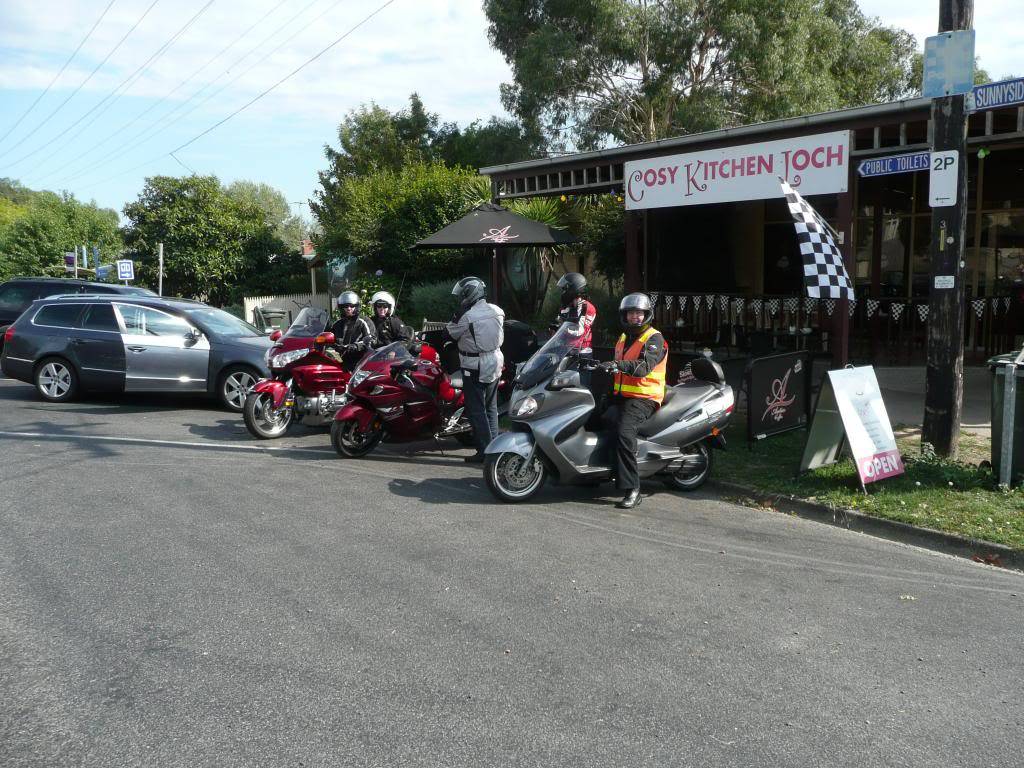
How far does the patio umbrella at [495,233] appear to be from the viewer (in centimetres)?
1316

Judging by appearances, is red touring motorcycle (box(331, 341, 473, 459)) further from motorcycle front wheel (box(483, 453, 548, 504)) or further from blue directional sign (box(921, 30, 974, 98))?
blue directional sign (box(921, 30, 974, 98))

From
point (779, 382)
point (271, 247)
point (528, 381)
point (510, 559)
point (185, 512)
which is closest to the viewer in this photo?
point (510, 559)

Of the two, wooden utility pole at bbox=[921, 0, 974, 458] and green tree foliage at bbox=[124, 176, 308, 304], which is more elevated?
green tree foliage at bbox=[124, 176, 308, 304]

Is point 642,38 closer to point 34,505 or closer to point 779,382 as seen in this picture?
point 779,382

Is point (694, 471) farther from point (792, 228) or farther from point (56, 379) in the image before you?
point (792, 228)

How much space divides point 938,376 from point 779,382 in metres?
1.60

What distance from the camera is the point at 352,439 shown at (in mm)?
9039

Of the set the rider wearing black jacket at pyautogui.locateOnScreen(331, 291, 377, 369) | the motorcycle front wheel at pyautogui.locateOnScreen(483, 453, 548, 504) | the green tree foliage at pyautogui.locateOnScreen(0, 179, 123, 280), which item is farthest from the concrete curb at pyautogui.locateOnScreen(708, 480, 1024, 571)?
the green tree foliage at pyautogui.locateOnScreen(0, 179, 123, 280)

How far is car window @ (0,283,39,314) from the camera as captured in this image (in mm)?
18016

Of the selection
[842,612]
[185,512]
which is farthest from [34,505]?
[842,612]

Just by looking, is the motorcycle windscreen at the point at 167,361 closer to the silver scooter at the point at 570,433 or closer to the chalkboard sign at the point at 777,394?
the silver scooter at the point at 570,433

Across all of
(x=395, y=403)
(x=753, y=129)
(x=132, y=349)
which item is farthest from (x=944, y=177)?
(x=132, y=349)

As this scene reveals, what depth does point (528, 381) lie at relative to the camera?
7559 millimetres

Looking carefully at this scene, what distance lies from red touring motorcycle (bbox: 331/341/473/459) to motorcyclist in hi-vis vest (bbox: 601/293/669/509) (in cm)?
246
